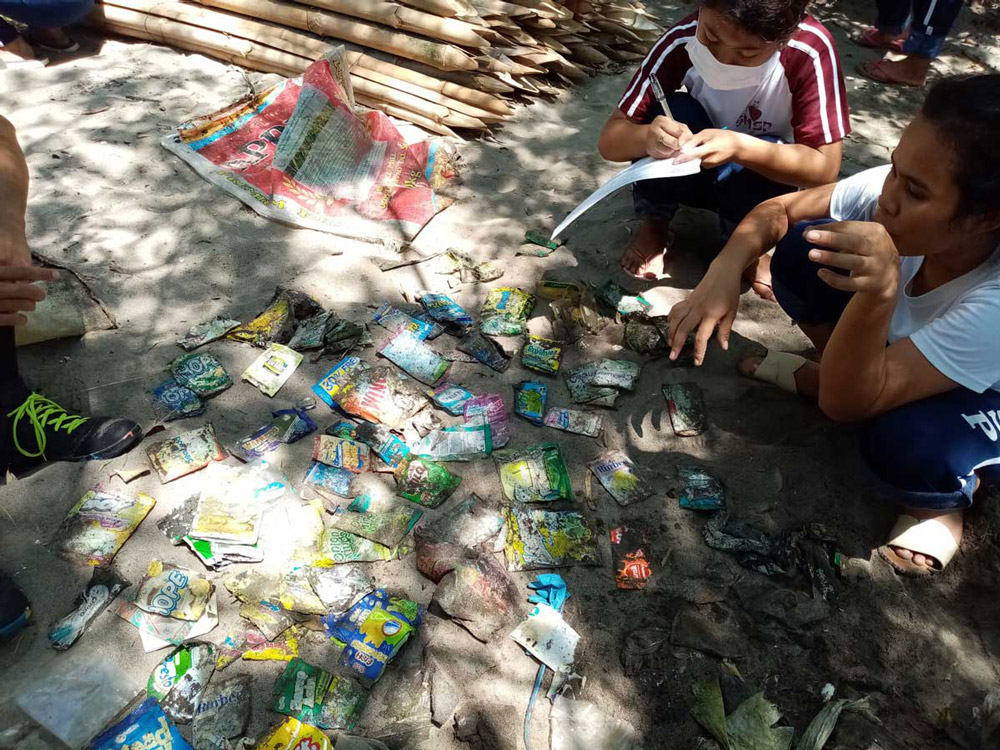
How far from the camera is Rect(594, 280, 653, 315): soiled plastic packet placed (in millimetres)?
2650

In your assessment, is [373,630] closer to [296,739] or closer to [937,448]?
[296,739]

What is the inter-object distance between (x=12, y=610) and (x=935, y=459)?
233 cm

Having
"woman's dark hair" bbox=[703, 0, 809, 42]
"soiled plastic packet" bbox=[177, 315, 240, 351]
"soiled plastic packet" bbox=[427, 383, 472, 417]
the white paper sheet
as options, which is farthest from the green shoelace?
"woman's dark hair" bbox=[703, 0, 809, 42]

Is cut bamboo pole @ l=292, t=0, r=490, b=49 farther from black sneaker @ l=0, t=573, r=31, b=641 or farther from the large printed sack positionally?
black sneaker @ l=0, t=573, r=31, b=641

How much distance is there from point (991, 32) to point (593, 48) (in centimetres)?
356

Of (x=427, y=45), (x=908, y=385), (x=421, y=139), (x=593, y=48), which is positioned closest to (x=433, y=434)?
(x=908, y=385)

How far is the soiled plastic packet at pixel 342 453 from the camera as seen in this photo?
2.06m

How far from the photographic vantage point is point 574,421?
7.42ft

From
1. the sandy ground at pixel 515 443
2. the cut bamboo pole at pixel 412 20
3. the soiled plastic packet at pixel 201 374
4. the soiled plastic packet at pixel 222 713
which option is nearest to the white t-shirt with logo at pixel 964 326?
the sandy ground at pixel 515 443

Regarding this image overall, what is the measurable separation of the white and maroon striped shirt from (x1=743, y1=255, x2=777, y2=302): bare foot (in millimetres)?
503

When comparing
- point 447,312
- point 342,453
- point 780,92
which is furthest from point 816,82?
point 342,453

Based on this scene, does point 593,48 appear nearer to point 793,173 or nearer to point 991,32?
point 793,173

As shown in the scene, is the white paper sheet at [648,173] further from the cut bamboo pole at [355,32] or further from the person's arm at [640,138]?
the cut bamboo pole at [355,32]

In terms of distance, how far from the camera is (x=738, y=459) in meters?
2.15
